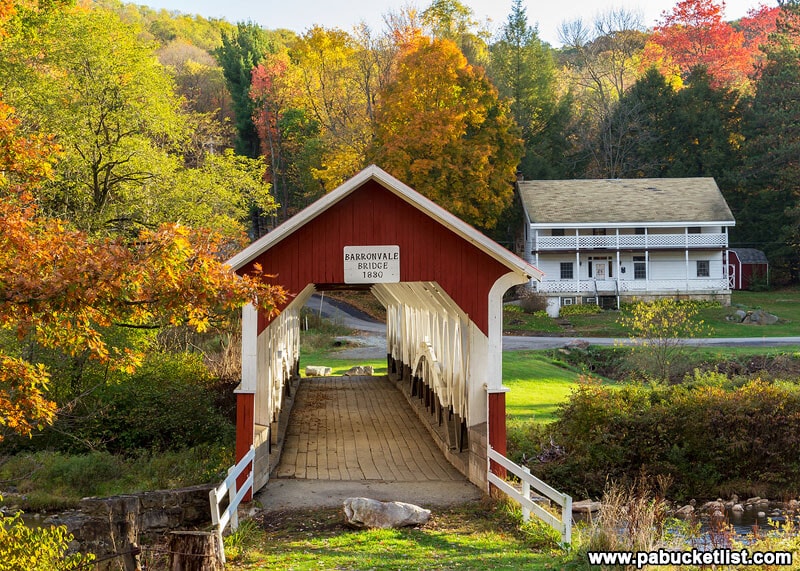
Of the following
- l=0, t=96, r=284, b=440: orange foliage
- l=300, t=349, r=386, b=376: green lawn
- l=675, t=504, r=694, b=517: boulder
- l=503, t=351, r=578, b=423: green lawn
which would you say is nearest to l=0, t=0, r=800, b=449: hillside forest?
l=0, t=96, r=284, b=440: orange foliage

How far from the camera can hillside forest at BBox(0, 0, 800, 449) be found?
29.0ft

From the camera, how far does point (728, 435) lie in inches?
762

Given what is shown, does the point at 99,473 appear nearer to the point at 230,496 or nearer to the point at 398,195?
the point at 230,496

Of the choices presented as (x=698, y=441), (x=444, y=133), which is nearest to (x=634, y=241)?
(x=444, y=133)

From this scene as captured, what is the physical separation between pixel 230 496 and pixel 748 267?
50.0 metres

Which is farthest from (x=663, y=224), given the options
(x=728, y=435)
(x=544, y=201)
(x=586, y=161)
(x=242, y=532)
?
(x=242, y=532)

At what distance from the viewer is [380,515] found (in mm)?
11125

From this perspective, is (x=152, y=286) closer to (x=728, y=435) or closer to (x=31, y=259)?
(x=31, y=259)

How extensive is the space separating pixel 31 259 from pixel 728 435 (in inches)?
598

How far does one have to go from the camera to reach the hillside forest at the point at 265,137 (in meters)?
8.85

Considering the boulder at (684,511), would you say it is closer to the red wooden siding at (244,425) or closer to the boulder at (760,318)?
the red wooden siding at (244,425)

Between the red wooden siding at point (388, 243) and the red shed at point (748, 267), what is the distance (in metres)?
45.0

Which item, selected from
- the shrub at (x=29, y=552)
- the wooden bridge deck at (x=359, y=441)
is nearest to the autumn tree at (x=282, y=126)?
the wooden bridge deck at (x=359, y=441)

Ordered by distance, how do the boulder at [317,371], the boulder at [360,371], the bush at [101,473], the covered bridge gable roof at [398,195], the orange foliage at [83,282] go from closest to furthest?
1. the orange foliage at [83,282]
2. the covered bridge gable roof at [398,195]
3. the bush at [101,473]
4. the boulder at [317,371]
5. the boulder at [360,371]
